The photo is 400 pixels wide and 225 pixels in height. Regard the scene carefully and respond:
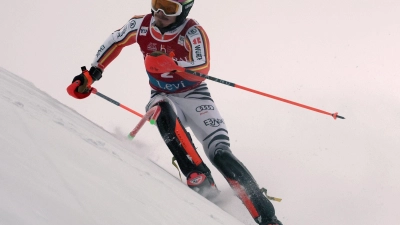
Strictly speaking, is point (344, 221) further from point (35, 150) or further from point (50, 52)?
point (50, 52)

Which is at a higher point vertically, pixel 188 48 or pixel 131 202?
pixel 131 202

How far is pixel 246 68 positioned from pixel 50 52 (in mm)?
4332

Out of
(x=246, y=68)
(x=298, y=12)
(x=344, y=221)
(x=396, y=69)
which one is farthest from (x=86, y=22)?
(x=344, y=221)

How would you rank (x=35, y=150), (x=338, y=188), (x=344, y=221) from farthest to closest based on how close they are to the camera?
1. (x=338, y=188)
2. (x=344, y=221)
3. (x=35, y=150)

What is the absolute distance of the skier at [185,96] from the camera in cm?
429

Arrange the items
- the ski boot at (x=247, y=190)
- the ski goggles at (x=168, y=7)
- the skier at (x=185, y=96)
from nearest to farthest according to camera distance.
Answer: the ski boot at (x=247, y=190), the skier at (x=185, y=96), the ski goggles at (x=168, y=7)

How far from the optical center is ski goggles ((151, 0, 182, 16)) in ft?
15.8

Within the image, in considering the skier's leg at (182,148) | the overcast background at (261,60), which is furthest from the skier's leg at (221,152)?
the overcast background at (261,60)

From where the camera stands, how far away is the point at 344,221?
17.2 ft

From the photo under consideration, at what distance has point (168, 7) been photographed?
484 cm

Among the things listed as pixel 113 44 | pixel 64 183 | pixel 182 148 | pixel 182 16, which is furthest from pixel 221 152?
pixel 64 183

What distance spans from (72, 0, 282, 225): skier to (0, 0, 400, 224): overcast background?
3.15 meters

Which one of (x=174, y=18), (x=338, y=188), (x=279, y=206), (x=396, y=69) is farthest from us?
(x=396, y=69)

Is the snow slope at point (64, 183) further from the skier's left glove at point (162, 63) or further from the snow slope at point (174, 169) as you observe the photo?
the skier's left glove at point (162, 63)
